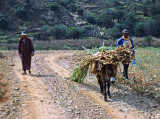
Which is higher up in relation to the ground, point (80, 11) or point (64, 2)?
point (64, 2)

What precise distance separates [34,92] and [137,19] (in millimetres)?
42374

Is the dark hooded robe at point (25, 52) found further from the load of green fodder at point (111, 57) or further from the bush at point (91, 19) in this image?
the bush at point (91, 19)

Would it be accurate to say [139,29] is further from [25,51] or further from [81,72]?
[81,72]

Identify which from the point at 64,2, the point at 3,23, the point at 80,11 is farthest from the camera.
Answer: the point at 64,2

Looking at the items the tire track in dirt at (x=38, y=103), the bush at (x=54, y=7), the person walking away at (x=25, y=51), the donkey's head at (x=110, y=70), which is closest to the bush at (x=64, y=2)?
the bush at (x=54, y=7)

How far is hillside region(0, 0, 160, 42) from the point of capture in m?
37.2

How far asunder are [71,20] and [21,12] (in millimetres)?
12261

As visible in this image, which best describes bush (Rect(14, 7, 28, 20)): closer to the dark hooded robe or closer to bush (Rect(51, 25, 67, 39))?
bush (Rect(51, 25, 67, 39))

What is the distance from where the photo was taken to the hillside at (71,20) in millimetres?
37219

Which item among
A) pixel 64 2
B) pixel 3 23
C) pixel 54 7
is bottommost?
pixel 3 23

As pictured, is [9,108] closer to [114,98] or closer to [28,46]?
[114,98]

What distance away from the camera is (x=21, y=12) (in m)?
42.3

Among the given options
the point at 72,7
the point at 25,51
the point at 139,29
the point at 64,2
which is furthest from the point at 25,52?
the point at 64,2

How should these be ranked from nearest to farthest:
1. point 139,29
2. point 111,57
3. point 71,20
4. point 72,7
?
point 111,57
point 139,29
point 71,20
point 72,7
